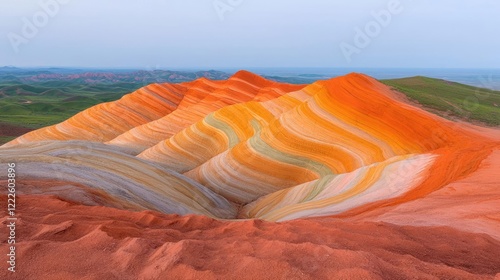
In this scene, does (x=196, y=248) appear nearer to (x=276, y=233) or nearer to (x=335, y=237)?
(x=276, y=233)

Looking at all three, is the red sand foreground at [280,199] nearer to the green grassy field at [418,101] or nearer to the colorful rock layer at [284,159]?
the colorful rock layer at [284,159]

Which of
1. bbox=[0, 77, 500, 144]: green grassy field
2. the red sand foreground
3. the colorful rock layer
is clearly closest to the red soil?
the red sand foreground

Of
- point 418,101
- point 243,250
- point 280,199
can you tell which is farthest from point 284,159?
point 243,250

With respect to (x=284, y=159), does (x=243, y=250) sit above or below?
above

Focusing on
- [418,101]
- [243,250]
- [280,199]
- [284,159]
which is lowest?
[280,199]
